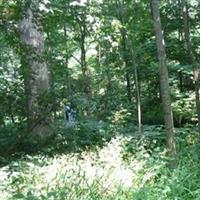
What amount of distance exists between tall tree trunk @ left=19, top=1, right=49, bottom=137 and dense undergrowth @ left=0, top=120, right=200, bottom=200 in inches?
19.8

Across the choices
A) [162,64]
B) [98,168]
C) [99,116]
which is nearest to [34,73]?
[98,168]

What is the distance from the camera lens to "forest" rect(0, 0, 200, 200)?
18.7 ft

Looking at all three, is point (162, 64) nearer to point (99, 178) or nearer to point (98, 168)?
point (98, 168)

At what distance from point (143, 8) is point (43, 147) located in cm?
536

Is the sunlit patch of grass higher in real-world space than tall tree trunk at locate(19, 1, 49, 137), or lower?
lower

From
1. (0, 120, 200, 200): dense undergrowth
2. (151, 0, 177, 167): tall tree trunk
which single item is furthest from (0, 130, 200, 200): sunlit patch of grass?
(151, 0, 177, 167): tall tree trunk

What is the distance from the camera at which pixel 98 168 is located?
674 cm

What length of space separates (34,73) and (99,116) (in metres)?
6.13

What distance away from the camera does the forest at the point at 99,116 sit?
5695 millimetres

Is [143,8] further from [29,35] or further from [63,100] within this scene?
[63,100]

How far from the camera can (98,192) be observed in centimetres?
570

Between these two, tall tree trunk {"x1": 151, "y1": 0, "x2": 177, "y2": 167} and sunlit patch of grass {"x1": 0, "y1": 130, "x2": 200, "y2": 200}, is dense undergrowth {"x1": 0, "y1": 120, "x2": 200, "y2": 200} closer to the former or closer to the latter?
sunlit patch of grass {"x1": 0, "y1": 130, "x2": 200, "y2": 200}

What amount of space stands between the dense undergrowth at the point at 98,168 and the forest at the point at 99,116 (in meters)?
0.02

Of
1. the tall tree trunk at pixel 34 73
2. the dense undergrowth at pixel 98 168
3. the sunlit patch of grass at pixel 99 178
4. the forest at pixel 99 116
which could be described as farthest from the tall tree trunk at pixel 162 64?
the tall tree trunk at pixel 34 73
